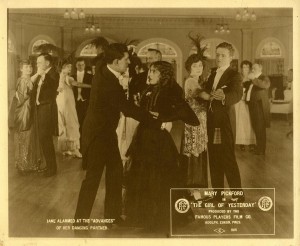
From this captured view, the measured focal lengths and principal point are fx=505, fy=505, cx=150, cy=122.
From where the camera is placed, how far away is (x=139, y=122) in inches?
90.2

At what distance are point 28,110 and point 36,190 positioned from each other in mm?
374

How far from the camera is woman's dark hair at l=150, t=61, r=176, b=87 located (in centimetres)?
228

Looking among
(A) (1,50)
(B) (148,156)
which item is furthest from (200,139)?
(A) (1,50)

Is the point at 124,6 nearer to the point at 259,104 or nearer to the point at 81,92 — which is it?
the point at 81,92

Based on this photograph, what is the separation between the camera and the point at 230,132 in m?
2.34

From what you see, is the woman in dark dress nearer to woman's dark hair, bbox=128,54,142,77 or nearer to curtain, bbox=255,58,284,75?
woman's dark hair, bbox=128,54,142,77

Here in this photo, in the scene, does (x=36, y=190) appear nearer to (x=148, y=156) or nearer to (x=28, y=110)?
(x=28, y=110)

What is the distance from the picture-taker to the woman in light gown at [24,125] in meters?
2.33

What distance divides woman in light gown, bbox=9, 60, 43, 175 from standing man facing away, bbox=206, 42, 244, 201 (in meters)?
0.82

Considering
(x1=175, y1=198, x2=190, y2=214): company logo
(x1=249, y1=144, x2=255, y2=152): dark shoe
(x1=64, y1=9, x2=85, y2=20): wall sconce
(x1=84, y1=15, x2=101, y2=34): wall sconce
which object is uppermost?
(x1=64, y1=9, x2=85, y2=20): wall sconce

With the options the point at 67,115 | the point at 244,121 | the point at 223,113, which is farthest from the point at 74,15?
the point at 244,121

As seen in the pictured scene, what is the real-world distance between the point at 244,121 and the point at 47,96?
0.92 m

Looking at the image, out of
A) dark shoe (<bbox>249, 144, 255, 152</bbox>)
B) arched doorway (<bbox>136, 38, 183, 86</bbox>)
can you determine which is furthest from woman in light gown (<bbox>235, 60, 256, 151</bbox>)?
arched doorway (<bbox>136, 38, 183, 86</bbox>)

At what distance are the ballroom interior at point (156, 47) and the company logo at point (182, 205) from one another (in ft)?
0.58
